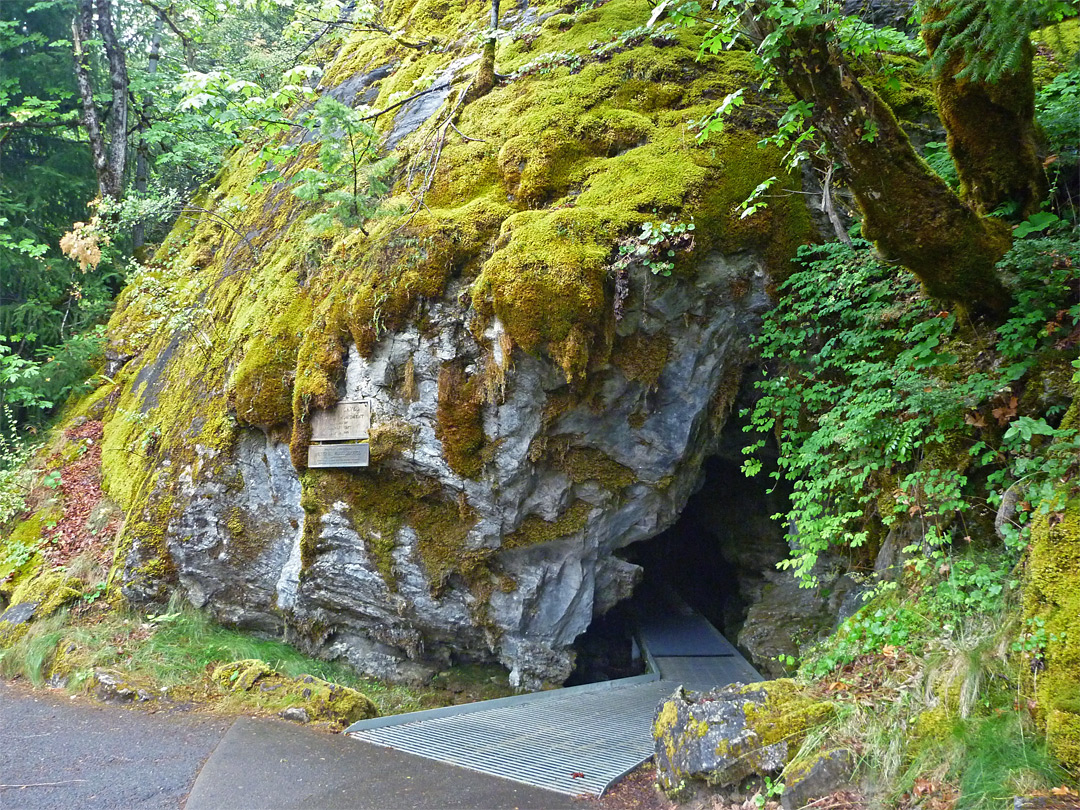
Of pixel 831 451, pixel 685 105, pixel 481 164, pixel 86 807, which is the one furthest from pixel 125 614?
pixel 685 105

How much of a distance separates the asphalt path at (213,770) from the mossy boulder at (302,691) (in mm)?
242

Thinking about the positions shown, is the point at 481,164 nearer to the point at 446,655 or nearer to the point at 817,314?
the point at 817,314

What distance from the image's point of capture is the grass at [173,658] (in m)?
6.30

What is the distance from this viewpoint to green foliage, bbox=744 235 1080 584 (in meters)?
4.22

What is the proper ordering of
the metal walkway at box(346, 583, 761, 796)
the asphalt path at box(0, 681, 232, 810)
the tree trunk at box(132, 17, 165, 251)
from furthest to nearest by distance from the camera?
the tree trunk at box(132, 17, 165, 251), the metal walkway at box(346, 583, 761, 796), the asphalt path at box(0, 681, 232, 810)

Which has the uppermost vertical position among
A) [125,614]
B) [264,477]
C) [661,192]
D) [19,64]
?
[19,64]

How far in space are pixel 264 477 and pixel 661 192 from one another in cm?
488

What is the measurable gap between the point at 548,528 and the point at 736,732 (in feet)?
9.08

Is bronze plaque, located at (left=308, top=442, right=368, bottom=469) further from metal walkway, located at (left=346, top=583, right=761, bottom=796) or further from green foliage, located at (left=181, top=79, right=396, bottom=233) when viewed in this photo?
metal walkway, located at (left=346, top=583, right=761, bottom=796)

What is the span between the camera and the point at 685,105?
260 inches

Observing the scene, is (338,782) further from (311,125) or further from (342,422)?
(311,125)

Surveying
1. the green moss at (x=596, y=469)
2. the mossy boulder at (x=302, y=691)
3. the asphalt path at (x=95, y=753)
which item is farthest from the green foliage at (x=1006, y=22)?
the asphalt path at (x=95, y=753)

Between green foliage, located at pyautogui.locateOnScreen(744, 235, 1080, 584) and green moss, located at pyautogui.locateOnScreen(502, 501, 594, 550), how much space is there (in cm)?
173

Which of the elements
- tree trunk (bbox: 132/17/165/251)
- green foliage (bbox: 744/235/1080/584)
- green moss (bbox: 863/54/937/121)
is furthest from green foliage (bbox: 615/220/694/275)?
tree trunk (bbox: 132/17/165/251)
